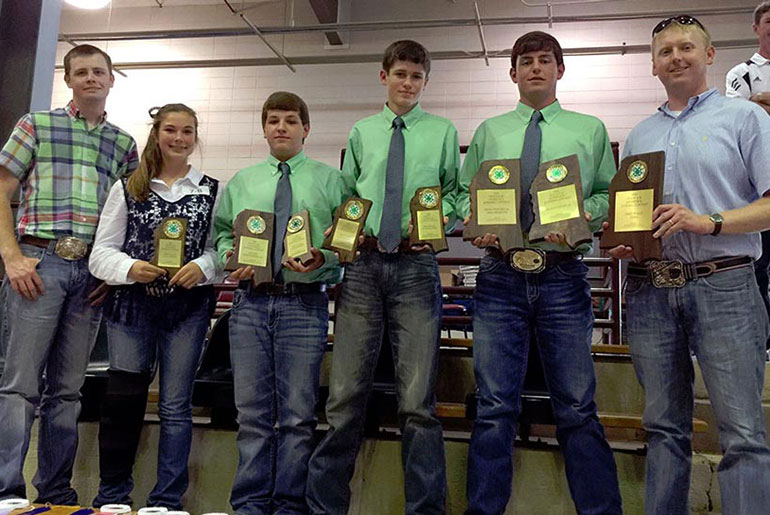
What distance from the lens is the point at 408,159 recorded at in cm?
227

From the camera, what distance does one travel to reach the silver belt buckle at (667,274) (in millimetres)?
1821

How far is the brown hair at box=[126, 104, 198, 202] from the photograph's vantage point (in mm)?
2326

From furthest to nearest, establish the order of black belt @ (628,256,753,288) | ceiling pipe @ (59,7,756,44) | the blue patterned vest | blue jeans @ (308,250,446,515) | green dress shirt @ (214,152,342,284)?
ceiling pipe @ (59,7,756,44), green dress shirt @ (214,152,342,284), the blue patterned vest, blue jeans @ (308,250,446,515), black belt @ (628,256,753,288)

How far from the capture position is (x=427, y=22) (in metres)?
6.96

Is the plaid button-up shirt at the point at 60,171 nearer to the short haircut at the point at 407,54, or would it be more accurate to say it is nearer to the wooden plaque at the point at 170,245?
the wooden plaque at the point at 170,245

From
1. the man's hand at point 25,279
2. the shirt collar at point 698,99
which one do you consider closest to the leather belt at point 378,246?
the shirt collar at point 698,99

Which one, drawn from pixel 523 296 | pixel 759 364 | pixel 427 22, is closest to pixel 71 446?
pixel 523 296

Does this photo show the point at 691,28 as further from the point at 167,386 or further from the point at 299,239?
the point at 167,386

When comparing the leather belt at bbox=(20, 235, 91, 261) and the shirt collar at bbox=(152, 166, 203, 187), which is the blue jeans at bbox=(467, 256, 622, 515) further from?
the leather belt at bbox=(20, 235, 91, 261)

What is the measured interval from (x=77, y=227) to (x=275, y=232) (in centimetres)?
72

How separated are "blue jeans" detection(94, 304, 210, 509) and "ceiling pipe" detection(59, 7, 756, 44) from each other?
5350 mm

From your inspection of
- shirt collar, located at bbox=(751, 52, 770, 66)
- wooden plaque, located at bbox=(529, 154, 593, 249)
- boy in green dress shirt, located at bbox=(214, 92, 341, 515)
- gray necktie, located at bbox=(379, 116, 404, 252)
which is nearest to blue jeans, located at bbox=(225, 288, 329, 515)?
boy in green dress shirt, located at bbox=(214, 92, 341, 515)

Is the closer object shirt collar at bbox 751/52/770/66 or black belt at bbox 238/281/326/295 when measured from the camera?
black belt at bbox 238/281/326/295

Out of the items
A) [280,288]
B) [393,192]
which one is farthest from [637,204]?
[280,288]
